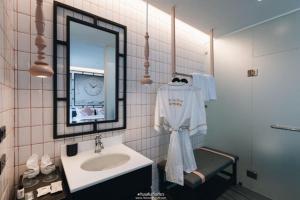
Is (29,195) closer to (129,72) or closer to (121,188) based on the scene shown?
(121,188)

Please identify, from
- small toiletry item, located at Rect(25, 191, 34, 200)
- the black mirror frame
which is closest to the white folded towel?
the black mirror frame

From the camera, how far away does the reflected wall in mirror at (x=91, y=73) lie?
48.8 inches

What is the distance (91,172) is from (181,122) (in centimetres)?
93

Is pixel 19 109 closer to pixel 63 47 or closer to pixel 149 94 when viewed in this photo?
pixel 63 47

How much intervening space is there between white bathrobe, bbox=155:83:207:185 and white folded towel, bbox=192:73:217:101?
0.94 ft

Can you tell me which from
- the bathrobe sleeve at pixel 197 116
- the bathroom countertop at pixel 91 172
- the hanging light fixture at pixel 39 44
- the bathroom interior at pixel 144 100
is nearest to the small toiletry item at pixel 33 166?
the bathroom interior at pixel 144 100

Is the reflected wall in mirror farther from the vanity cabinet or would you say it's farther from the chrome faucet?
→ the vanity cabinet

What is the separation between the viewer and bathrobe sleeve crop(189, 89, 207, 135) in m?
1.48

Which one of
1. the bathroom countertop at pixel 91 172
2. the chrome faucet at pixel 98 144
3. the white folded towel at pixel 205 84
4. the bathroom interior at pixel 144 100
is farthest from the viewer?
the white folded towel at pixel 205 84

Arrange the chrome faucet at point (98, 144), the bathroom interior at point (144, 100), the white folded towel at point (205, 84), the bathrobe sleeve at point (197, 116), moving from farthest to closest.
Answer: the white folded towel at point (205, 84) → the bathrobe sleeve at point (197, 116) → the chrome faucet at point (98, 144) → the bathroom interior at point (144, 100)

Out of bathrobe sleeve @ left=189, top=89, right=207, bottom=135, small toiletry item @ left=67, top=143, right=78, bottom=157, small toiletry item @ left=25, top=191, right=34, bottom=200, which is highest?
bathrobe sleeve @ left=189, top=89, right=207, bottom=135

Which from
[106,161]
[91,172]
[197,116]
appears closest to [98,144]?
[106,161]

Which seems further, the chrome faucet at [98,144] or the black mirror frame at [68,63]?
the chrome faucet at [98,144]

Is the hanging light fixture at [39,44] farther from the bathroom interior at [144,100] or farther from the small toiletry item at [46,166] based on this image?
the small toiletry item at [46,166]
